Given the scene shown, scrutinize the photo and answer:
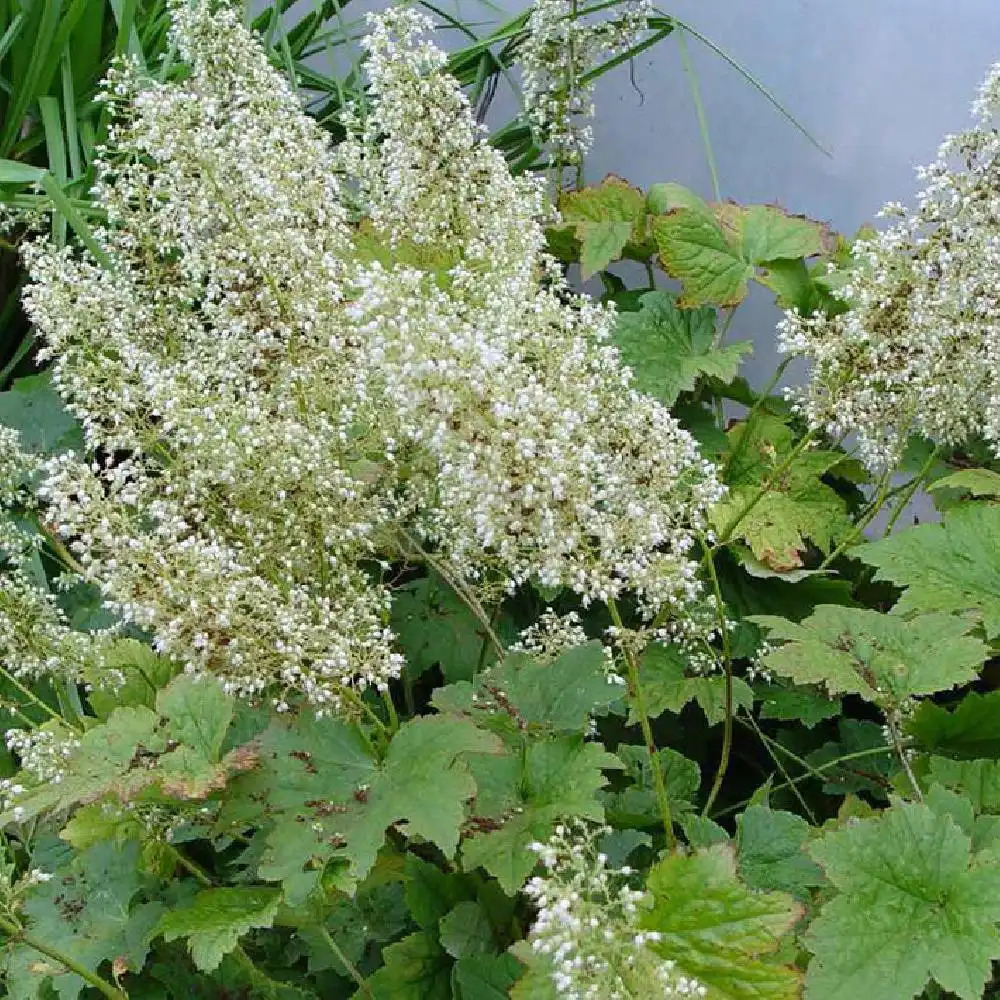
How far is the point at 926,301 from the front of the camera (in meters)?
1.51

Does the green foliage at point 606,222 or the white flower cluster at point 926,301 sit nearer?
the white flower cluster at point 926,301

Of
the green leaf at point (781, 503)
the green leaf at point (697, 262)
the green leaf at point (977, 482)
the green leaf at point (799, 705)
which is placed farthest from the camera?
the green leaf at point (697, 262)

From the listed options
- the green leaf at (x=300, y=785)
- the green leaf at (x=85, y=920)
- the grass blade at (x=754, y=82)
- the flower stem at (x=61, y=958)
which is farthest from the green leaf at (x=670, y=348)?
the flower stem at (x=61, y=958)

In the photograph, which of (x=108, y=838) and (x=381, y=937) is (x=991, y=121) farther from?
(x=108, y=838)

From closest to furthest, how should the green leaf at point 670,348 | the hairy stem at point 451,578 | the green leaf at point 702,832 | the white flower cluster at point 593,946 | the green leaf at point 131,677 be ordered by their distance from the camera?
the white flower cluster at point 593,946
the green leaf at point 702,832
the hairy stem at point 451,578
the green leaf at point 131,677
the green leaf at point 670,348

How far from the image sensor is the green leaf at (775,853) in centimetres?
155

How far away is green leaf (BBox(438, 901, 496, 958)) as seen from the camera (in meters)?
1.51

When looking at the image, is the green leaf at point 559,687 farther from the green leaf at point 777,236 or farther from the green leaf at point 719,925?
the green leaf at point 777,236

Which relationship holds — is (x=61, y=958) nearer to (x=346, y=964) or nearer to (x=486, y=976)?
(x=346, y=964)

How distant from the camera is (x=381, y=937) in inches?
65.3

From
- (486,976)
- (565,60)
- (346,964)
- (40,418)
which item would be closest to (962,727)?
(486,976)

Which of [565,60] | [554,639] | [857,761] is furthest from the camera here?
[565,60]

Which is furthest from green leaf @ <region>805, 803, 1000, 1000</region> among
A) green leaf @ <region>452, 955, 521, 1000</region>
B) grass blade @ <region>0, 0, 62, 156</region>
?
grass blade @ <region>0, 0, 62, 156</region>

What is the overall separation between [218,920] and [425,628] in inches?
32.0
